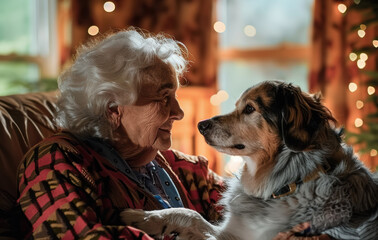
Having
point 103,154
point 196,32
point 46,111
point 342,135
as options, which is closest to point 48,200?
point 103,154

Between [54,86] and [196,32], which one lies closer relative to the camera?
[54,86]

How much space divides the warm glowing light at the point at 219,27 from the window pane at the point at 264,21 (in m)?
0.12

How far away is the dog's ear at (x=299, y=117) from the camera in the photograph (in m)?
1.71

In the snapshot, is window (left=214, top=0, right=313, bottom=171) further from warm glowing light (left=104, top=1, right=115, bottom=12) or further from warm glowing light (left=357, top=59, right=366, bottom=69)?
warm glowing light (left=104, top=1, right=115, bottom=12)

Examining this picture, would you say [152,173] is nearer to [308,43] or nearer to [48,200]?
[48,200]

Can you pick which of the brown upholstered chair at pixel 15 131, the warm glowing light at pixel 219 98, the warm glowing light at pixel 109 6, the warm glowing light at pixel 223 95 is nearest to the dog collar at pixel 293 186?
the brown upholstered chair at pixel 15 131

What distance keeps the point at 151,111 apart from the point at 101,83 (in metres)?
0.23

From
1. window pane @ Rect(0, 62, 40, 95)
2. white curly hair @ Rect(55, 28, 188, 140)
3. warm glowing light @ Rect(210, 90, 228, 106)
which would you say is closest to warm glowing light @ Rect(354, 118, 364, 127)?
warm glowing light @ Rect(210, 90, 228, 106)

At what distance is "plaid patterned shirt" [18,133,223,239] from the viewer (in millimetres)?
1469

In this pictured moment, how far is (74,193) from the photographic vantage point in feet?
4.99

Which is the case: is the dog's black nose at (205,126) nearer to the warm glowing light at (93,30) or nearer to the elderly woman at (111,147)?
the elderly woman at (111,147)

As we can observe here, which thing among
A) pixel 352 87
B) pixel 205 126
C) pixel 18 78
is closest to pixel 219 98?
pixel 352 87

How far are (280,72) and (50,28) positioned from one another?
7.42 ft

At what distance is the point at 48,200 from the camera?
→ 1519 millimetres
